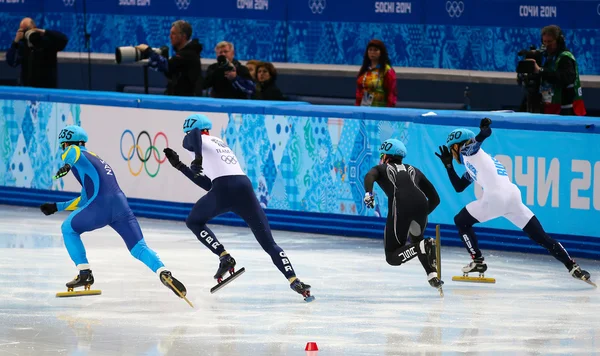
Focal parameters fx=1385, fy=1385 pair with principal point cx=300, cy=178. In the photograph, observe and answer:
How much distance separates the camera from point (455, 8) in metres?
18.8

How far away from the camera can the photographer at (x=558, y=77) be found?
15102mm

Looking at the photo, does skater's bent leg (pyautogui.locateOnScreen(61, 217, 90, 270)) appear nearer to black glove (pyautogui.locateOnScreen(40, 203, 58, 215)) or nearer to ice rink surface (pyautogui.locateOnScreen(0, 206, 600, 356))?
black glove (pyautogui.locateOnScreen(40, 203, 58, 215))

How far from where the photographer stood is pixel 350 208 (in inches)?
605

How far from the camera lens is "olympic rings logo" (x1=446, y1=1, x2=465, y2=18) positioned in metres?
18.7

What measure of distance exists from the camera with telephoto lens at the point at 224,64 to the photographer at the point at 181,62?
0.41m

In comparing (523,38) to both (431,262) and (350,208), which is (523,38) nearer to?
(350,208)

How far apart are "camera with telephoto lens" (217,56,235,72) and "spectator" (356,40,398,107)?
5.00 feet

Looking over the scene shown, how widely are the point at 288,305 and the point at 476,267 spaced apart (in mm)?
2159

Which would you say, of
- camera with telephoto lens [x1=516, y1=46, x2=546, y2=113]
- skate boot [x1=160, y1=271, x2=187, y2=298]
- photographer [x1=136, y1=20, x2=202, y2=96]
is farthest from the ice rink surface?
photographer [x1=136, y1=20, x2=202, y2=96]

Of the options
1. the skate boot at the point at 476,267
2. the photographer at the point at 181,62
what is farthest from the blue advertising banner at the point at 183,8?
the skate boot at the point at 476,267

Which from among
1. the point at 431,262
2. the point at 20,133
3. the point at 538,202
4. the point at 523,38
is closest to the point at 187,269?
the point at 431,262

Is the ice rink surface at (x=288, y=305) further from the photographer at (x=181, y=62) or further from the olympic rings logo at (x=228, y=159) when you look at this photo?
the photographer at (x=181, y=62)

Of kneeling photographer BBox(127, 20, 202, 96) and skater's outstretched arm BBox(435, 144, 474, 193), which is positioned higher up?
kneeling photographer BBox(127, 20, 202, 96)

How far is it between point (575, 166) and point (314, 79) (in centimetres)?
661
